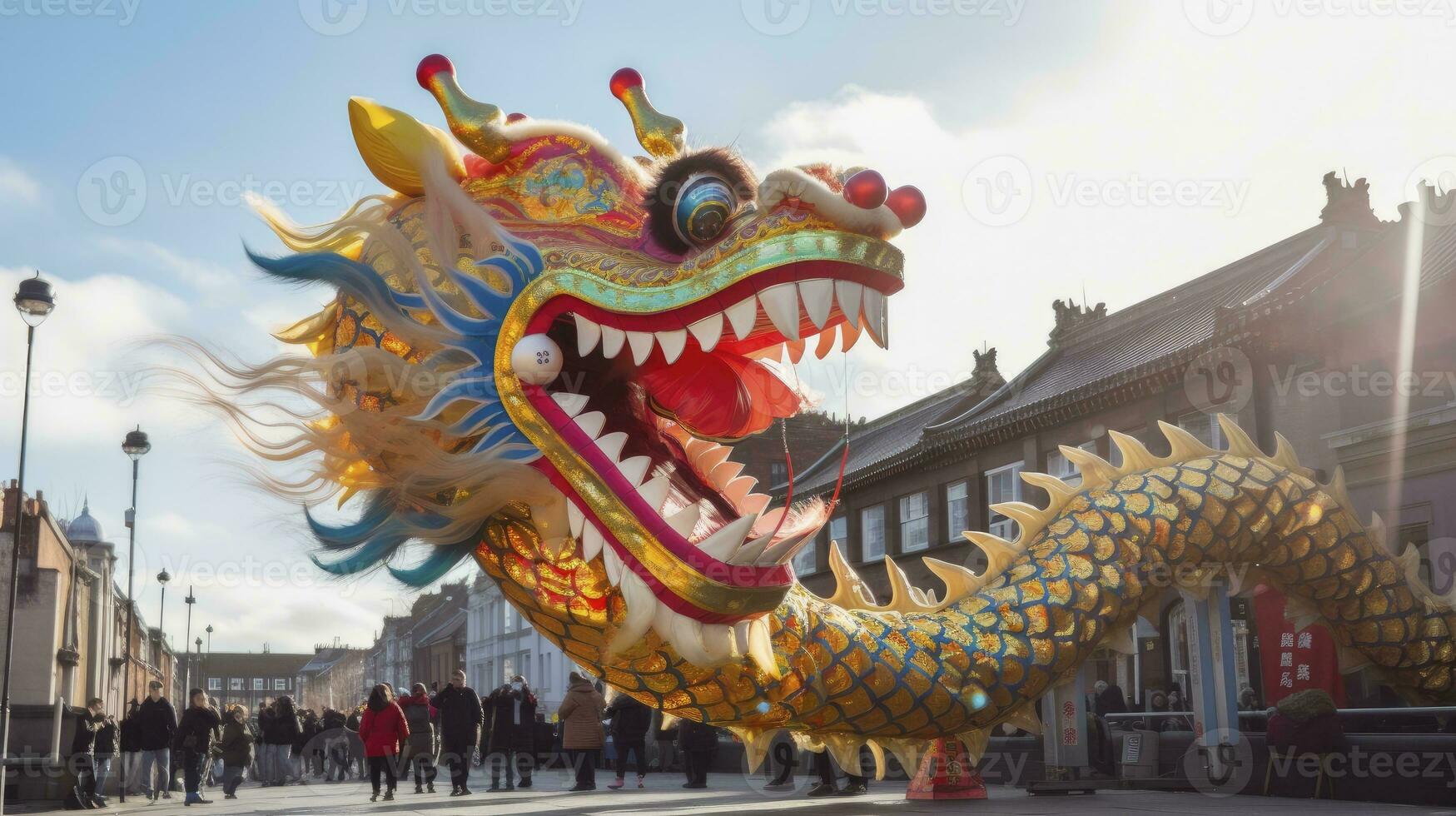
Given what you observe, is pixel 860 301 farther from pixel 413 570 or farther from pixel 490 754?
pixel 490 754

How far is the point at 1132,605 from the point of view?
6.87m

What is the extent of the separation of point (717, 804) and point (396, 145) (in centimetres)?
640

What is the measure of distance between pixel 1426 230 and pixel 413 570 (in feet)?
54.4

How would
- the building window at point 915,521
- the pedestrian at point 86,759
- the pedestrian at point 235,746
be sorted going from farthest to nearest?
the building window at point 915,521
the pedestrian at point 235,746
the pedestrian at point 86,759

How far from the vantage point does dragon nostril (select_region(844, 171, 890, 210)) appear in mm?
4816

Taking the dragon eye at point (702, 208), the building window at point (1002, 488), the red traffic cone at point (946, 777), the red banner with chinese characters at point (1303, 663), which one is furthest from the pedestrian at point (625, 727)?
the dragon eye at point (702, 208)

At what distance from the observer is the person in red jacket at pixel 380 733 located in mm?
13656

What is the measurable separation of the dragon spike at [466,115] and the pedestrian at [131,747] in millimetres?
12468

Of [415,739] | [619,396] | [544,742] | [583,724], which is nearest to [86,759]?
[415,739]

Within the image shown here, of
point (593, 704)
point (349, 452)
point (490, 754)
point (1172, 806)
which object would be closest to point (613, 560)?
point (349, 452)

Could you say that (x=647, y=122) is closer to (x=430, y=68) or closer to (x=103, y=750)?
(x=430, y=68)

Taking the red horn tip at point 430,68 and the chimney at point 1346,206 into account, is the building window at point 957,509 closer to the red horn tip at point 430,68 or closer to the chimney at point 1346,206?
the chimney at point 1346,206

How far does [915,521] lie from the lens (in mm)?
28094

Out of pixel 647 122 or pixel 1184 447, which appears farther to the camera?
pixel 1184 447
